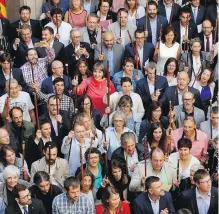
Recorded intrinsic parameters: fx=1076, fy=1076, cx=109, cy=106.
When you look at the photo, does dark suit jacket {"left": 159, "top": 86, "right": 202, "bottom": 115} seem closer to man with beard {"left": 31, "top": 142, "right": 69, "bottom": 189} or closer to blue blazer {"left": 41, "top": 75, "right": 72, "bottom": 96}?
blue blazer {"left": 41, "top": 75, "right": 72, "bottom": 96}

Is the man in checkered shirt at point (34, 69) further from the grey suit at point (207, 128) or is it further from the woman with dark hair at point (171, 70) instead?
the grey suit at point (207, 128)

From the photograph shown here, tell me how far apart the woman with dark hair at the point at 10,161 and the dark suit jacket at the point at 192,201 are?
222cm

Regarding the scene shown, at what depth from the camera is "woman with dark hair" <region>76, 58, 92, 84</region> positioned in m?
17.1

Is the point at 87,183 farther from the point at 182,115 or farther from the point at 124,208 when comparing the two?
the point at 182,115

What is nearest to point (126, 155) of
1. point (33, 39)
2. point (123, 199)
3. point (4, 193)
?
point (123, 199)

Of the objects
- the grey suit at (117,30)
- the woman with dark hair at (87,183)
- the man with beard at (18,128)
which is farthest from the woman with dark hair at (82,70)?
the woman with dark hair at (87,183)

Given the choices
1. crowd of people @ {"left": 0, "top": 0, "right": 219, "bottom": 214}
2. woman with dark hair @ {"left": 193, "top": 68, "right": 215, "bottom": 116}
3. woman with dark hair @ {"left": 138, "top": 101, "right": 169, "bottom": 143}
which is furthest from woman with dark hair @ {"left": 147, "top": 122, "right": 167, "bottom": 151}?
woman with dark hair @ {"left": 193, "top": 68, "right": 215, "bottom": 116}

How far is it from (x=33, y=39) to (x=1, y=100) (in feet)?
5.68

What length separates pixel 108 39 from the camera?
17.5m

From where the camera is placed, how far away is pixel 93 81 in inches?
667

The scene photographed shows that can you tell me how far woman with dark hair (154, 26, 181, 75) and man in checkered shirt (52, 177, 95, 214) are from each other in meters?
3.89

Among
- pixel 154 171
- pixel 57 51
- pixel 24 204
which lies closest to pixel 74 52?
pixel 57 51

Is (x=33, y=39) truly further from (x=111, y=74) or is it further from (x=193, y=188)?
(x=193, y=188)

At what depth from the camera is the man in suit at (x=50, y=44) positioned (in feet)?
57.7
